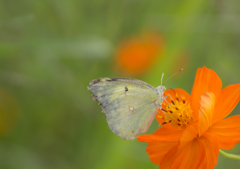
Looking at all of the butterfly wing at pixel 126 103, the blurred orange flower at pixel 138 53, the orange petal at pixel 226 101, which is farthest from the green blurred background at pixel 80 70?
the orange petal at pixel 226 101

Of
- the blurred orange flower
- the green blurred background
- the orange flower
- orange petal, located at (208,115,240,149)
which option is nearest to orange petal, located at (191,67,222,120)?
the orange flower

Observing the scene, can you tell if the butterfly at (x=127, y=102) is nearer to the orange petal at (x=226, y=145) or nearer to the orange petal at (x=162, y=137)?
the orange petal at (x=162, y=137)

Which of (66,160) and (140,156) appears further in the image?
(66,160)

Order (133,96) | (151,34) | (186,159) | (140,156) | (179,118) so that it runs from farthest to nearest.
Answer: (151,34)
(140,156)
(133,96)
(179,118)
(186,159)

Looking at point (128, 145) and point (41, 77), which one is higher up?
point (41, 77)

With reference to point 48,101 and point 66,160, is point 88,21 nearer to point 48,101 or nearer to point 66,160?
point 48,101

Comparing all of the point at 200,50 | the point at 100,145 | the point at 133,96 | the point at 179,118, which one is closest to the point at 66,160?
the point at 100,145

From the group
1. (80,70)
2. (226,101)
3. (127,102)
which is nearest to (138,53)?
(80,70)

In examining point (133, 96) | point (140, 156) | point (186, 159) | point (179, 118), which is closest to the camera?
point (186, 159)
